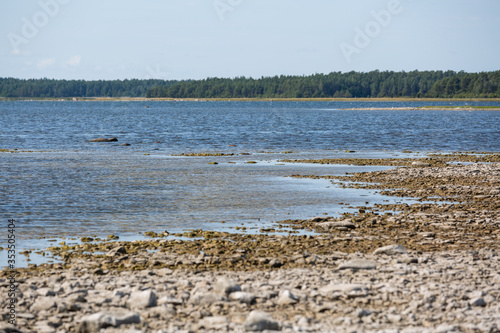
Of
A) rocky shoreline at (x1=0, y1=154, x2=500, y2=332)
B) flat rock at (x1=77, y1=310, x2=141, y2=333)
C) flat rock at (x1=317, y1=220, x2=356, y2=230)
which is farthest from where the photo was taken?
flat rock at (x1=317, y1=220, x2=356, y2=230)

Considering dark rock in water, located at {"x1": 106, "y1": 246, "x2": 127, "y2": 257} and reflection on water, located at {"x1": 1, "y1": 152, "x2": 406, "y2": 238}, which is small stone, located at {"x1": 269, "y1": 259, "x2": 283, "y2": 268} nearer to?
dark rock in water, located at {"x1": 106, "y1": 246, "x2": 127, "y2": 257}

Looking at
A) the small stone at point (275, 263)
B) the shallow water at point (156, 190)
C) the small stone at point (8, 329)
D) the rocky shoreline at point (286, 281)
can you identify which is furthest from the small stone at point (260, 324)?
the shallow water at point (156, 190)

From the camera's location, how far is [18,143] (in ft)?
204

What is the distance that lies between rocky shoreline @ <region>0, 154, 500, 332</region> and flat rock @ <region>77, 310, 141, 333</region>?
17 millimetres

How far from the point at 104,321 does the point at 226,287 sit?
2701mm

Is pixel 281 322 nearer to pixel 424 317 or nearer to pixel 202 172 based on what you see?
pixel 424 317

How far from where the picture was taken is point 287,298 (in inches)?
478

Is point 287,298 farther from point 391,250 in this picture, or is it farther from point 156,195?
point 156,195

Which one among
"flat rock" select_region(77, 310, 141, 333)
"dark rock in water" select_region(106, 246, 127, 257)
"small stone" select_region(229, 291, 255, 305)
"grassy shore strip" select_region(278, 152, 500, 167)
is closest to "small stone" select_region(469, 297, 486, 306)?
"small stone" select_region(229, 291, 255, 305)

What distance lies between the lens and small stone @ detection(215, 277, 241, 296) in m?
12.6

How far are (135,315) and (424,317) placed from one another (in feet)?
16.7

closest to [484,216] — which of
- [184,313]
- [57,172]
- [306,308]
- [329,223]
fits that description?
[329,223]

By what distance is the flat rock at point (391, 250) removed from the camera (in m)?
16.1

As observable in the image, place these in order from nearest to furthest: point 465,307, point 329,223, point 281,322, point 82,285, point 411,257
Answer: point 281,322, point 465,307, point 82,285, point 411,257, point 329,223
